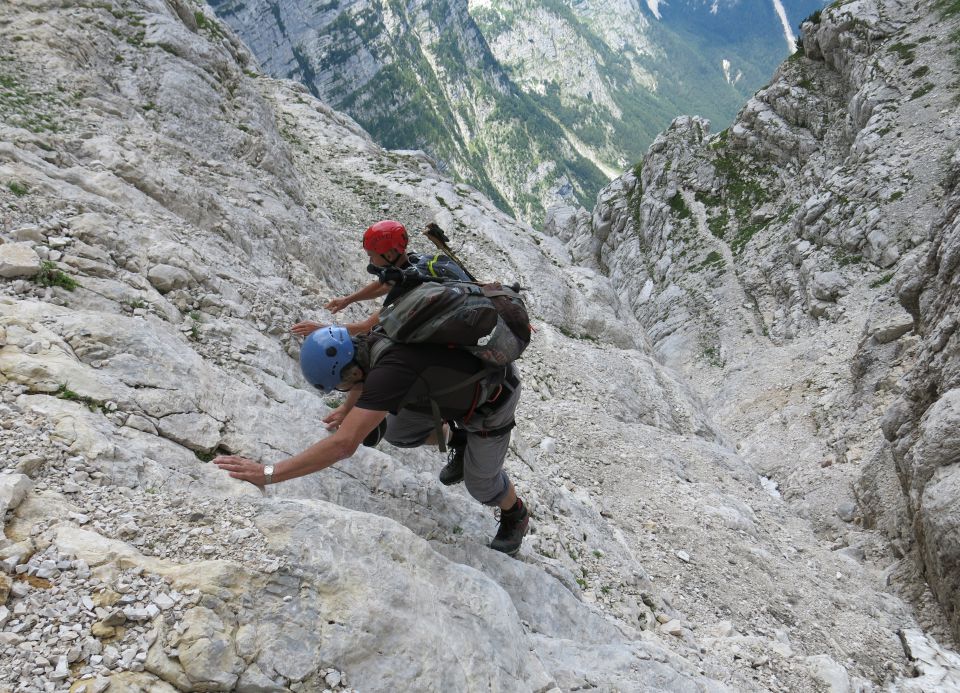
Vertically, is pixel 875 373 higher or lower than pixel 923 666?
higher

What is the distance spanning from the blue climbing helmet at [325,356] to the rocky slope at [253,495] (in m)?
1.26

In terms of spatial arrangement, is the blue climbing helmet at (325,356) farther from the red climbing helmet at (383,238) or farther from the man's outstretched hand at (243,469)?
the red climbing helmet at (383,238)

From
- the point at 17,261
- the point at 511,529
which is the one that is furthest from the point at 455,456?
the point at 17,261

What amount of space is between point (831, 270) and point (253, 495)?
2201 inches

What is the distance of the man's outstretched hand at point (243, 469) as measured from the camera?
18.1 feet

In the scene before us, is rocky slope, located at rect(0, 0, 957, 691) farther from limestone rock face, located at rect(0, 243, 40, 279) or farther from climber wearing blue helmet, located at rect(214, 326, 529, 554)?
climber wearing blue helmet, located at rect(214, 326, 529, 554)

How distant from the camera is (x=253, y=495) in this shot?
5.71 meters

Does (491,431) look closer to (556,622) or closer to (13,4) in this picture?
(556,622)

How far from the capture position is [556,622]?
7.18m

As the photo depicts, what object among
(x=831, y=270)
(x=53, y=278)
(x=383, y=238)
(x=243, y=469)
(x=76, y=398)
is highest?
(x=831, y=270)

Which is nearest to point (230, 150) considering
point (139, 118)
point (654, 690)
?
point (139, 118)

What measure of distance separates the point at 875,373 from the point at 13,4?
40.5 metres

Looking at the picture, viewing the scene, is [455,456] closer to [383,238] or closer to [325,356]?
[325,356]

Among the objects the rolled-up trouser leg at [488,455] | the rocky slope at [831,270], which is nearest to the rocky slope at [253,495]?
the rolled-up trouser leg at [488,455]
